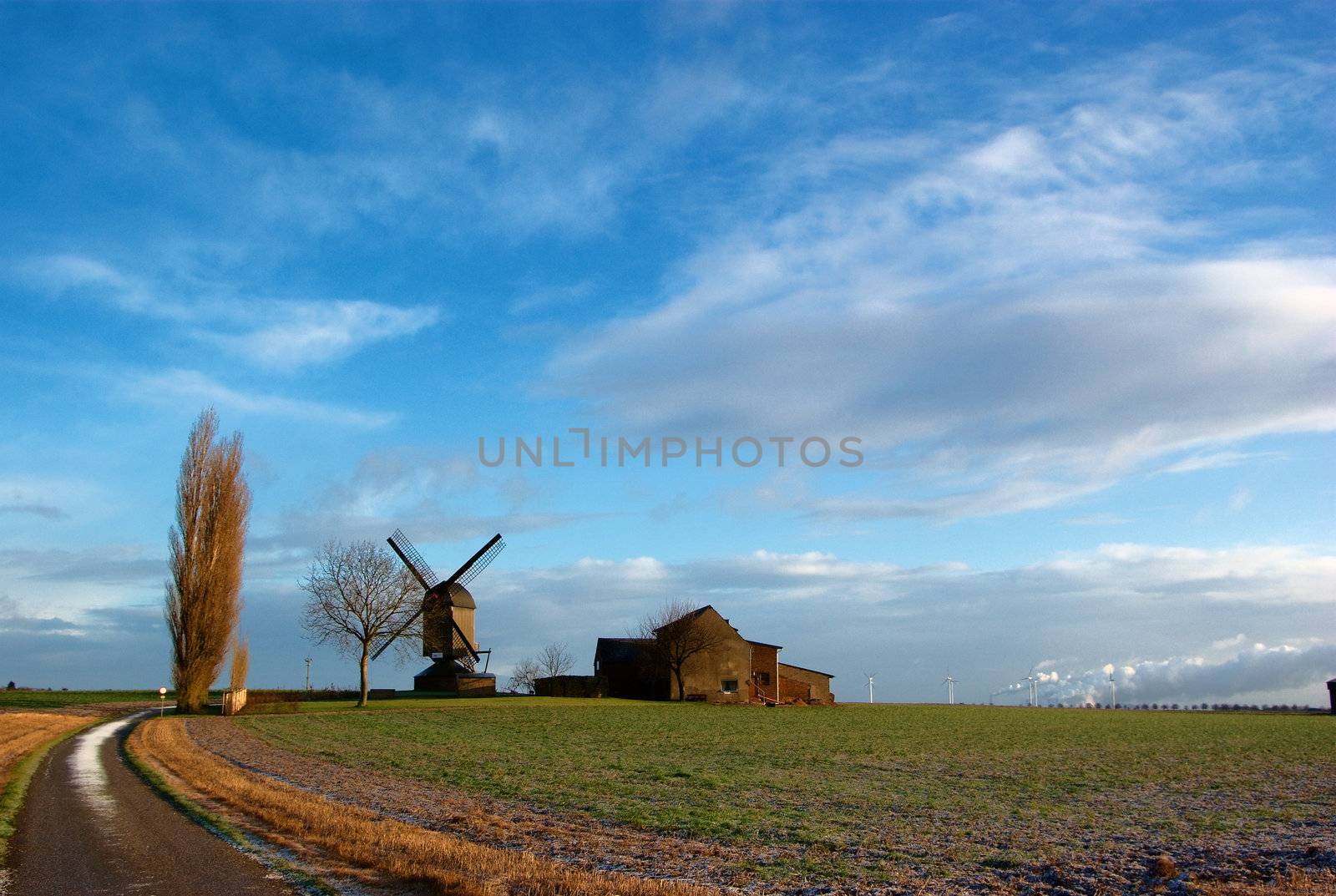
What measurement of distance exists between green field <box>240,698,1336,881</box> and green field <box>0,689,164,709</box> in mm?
29913

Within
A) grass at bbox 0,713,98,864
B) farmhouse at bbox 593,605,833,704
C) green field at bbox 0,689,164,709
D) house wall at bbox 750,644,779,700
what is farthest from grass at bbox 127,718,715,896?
house wall at bbox 750,644,779,700

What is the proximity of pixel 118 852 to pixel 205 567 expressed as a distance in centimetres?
5297

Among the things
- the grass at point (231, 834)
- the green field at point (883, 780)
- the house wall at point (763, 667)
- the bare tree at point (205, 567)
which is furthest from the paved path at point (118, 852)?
the house wall at point (763, 667)

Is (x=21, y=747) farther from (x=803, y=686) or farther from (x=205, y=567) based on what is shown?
(x=803, y=686)

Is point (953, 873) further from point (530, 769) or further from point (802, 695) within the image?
point (802, 695)

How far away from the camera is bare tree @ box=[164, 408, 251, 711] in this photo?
62781 millimetres

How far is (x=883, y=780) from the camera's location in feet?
88.9

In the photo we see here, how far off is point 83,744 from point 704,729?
26.2 meters

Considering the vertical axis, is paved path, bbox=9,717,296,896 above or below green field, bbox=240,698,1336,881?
above

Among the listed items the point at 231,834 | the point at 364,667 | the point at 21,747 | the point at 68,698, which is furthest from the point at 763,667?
the point at 231,834

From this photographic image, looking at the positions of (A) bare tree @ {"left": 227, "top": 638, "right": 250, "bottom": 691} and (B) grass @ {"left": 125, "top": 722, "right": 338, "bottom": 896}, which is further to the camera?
(A) bare tree @ {"left": 227, "top": 638, "right": 250, "bottom": 691}

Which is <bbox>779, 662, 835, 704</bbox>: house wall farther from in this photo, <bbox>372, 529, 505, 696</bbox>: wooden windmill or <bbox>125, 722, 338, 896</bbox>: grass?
<bbox>125, 722, 338, 896</bbox>: grass

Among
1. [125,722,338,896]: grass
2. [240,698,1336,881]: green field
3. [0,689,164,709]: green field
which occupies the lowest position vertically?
[0,689,164,709]: green field

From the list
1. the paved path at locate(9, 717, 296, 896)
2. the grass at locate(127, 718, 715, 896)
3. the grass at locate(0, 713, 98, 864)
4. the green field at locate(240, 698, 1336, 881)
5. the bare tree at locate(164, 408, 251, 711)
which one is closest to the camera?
the grass at locate(127, 718, 715, 896)
